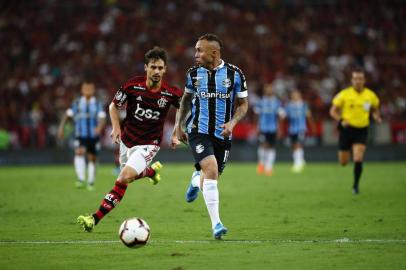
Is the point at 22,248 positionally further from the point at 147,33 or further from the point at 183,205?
the point at 147,33

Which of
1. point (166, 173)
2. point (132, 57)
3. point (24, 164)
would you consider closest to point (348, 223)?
point (166, 173)

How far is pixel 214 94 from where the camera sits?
998 centimetres

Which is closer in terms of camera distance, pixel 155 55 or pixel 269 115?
pixel 155 55

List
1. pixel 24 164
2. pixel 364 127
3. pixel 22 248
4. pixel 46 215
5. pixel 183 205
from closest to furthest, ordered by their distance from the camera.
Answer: pixel 22 248
pixel 46 215
pixel 183 205
pixel 364 127
pixel 24 164

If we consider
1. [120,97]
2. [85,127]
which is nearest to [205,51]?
[120,97]

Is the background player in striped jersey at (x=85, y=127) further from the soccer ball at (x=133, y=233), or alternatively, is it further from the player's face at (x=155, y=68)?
the soccer ball at (x=133, y=233)

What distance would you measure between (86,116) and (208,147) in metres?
10.5

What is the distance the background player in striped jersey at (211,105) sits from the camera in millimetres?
9805

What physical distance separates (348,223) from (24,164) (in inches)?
880

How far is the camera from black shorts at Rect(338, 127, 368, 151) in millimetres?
16688

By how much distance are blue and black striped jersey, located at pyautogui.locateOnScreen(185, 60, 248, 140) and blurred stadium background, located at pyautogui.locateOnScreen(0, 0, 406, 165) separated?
2111 centimetres

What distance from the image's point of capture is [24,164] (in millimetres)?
31547

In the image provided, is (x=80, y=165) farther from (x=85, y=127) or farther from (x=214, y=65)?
(x=214, y=65)

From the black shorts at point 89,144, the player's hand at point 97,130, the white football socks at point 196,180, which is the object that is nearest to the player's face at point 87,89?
the player's hand at point 97,130
